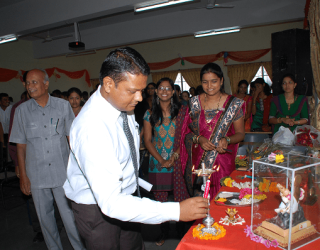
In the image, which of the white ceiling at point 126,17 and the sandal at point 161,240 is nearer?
the sandal at point 161,240

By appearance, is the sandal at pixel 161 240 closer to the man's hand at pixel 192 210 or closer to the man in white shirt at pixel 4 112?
the man's hand at pixel 192 210

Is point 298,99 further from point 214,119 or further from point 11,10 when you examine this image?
point 11,10

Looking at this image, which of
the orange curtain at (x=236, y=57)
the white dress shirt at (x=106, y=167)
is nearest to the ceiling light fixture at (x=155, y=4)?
the white dress shirt at (x=106, y=167)

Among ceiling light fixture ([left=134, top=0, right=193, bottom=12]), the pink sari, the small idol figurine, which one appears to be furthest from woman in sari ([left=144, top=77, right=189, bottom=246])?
ceiling light fixture ([left=134, top=0, right=193, bottom=12])

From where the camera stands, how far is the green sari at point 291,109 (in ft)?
10.0

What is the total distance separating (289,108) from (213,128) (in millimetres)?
1574

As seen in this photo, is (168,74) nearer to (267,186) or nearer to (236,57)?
(236,57)

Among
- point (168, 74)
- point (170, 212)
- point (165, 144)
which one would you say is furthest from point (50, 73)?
point (170, 212)

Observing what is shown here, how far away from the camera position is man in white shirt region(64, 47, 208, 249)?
3.02 ft

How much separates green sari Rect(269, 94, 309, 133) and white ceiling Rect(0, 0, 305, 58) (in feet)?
11.5

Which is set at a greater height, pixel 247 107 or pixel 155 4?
pixel 155 4

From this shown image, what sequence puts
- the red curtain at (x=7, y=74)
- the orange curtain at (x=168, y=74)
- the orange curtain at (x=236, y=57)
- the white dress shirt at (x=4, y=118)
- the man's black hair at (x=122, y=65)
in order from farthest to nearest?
the orange curtain at (x=168, y=74) < the orange curtain at (x=236, y=57) < the red curtain at (x=7, y=74) < the white dress shirt at (x=4, y=118) < the man's black hair at (x=122, y=65)

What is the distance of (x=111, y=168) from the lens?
36.8 inches

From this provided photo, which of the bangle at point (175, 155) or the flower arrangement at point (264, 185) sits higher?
the flower arrangement at point (264, 185)
